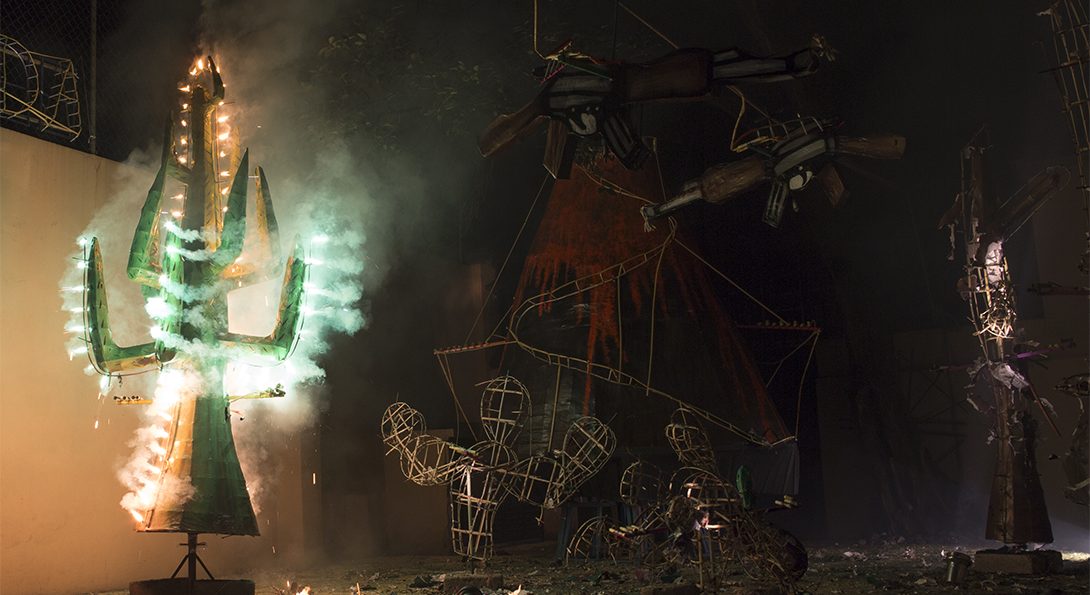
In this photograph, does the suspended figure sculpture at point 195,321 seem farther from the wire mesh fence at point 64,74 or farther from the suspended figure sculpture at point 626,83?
the suspended figure sculpture at point 626,83

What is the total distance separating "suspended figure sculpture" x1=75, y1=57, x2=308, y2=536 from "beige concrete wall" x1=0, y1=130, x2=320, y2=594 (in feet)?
6.12

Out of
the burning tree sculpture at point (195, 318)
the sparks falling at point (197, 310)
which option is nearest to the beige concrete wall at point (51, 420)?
the sparks falling at point (197, 310)

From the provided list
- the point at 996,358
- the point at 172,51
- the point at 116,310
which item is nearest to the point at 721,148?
the point at 996,358

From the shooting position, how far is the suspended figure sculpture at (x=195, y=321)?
799 centimetres

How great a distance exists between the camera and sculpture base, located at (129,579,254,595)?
7871 mm

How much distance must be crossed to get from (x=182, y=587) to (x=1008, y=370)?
8.57 m

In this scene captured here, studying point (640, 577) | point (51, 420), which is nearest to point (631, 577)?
point (640, 577)

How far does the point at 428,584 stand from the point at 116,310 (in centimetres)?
471

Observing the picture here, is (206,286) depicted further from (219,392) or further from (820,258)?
(820,258)

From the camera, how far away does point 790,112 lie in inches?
569

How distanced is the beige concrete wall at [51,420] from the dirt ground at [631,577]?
0.72 metres

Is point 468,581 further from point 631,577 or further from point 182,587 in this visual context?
point 182,587

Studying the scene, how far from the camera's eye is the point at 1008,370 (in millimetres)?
10156

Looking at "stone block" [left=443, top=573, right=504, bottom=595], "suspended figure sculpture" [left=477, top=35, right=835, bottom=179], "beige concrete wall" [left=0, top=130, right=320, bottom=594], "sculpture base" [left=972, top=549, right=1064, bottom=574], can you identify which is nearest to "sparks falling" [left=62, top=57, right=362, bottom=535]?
"beige concrete wall" [left=0, top=130, right=320, bottom=594]
